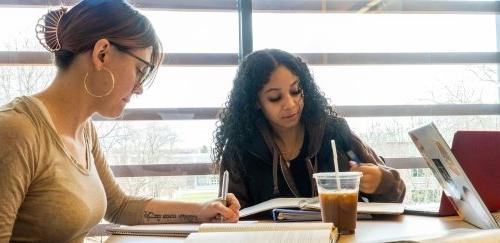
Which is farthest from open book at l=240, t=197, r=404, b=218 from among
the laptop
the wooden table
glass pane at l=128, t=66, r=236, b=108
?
glass pane at l=128, t=66, r=236, b=108

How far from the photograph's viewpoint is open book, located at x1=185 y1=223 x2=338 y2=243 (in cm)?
77

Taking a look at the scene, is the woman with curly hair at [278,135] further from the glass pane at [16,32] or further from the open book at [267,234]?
the glass pane at [16,32]

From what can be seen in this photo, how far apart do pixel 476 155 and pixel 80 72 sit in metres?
0.91

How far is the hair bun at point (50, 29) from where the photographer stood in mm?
1117

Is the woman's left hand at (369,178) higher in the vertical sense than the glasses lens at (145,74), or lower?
lower

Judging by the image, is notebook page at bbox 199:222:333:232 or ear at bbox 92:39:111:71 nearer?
notebook page at bbox 199:222:333:232

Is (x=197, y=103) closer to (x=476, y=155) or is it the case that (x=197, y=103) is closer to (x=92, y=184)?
(x=92, y=184)

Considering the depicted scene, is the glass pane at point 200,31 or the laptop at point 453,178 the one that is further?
the glass pane at point 200,31

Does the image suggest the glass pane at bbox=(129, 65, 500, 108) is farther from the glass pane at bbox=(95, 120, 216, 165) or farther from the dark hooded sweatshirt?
the dark hooded sweatshirt

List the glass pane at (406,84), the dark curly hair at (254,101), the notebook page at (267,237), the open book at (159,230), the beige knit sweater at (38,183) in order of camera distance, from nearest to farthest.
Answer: the notebook page at (267,237) < the beige knit sweater at (38,183) < the open book at (159,230) < the dark curly hair at (254,101) < the glass pane at (406,84)

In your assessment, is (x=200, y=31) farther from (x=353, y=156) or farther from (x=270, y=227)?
(x=270, y=227)

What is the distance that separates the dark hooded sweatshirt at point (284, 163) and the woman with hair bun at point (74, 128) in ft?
1.36

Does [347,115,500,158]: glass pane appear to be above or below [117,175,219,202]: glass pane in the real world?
above

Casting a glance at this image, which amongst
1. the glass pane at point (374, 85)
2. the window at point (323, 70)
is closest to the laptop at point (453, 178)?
the window at point (323, 70)
